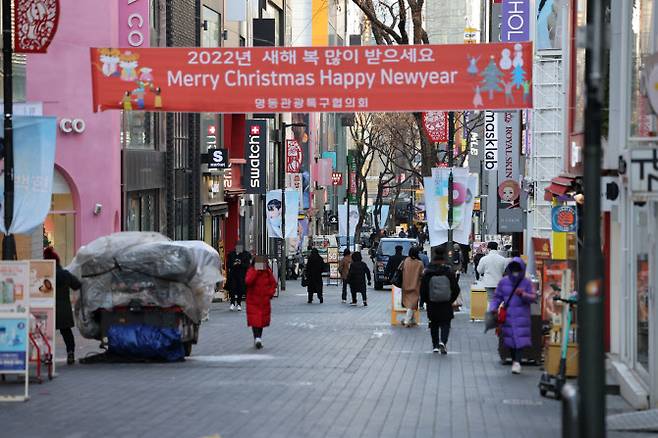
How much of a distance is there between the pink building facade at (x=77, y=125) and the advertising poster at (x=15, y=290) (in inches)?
672

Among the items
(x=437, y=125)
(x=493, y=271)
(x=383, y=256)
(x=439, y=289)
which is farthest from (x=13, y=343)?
(x=383, y=256)

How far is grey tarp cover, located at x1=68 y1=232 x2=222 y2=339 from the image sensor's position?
2170 cm

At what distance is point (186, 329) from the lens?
22156 mm

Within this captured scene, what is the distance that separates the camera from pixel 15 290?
17.5 m

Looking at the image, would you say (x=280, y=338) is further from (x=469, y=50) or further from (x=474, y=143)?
(x=474, y=143)

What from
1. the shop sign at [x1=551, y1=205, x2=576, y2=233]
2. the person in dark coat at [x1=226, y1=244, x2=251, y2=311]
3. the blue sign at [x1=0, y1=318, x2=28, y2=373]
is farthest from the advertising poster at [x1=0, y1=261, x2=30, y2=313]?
the person in dark coat at [x1=226, y1=244, x2=251, y2=311]

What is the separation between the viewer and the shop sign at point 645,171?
12781 millimetres

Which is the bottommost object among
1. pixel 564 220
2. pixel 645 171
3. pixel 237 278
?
pixel 237 278

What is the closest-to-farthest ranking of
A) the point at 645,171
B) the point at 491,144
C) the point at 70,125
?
the point at 645,171 → the point at 70,125 → the point at 491,144

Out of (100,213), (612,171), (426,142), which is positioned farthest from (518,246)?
(612,171)

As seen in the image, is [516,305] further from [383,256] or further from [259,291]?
[383,256]

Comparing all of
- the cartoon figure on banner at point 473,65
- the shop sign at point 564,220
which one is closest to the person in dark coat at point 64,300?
the cartoon figure on banner at point 473,65

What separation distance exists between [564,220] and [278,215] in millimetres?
29477

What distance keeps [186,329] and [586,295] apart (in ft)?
42.4
